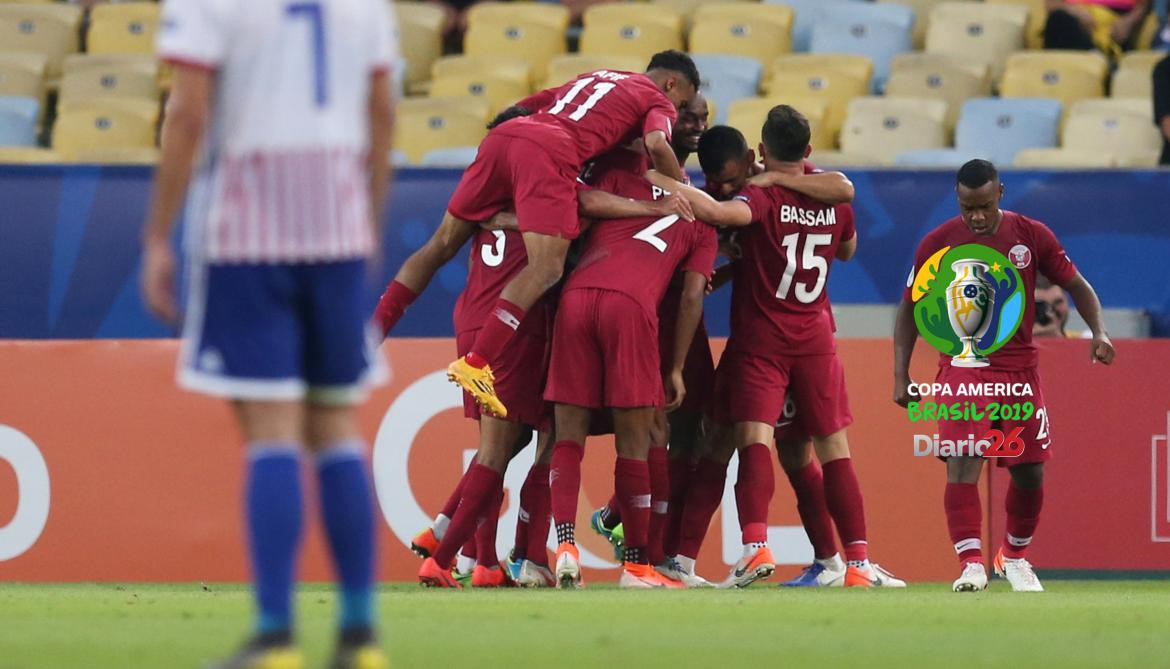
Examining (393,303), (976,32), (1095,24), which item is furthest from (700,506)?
(1095,24)

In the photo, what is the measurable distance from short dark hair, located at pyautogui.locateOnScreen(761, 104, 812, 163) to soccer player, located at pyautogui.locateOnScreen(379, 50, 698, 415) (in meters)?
0.49

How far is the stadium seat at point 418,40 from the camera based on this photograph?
1471cm

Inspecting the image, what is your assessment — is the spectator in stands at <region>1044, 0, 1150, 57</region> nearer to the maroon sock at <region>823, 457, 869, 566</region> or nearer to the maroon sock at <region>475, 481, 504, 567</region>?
the maroon sock at <region>823, 457, 869, 566</region>

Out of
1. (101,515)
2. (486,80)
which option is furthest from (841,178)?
(486,80)

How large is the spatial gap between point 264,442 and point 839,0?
11.7 m

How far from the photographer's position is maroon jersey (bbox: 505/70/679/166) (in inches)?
305

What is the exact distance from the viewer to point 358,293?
397cm

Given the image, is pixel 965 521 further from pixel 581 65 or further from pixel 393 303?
pixel 581 65

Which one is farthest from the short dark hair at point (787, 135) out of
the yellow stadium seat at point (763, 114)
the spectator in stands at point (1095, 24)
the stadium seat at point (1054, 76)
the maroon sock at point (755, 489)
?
the spectator in stands at point (1095, 24)

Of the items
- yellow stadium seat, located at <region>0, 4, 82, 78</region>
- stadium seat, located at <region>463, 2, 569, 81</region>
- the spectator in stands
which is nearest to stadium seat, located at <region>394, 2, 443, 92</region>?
stadium seat, located at <region>463, 2, 569, 81</region>

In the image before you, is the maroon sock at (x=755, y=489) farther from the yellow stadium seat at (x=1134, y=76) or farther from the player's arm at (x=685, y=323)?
the yellow stadium seat at (x=1134, y=76)

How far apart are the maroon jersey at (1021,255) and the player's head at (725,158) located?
0.87 metres

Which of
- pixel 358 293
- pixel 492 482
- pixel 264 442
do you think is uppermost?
pixel 358 293

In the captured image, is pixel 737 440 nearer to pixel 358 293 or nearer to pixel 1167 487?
pixel 1167 487
